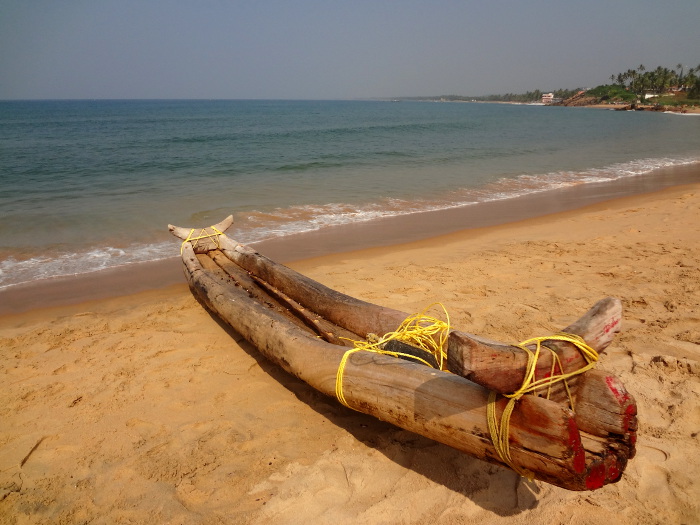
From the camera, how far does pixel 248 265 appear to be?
17.5ft

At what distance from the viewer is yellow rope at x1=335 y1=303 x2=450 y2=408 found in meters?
2.85

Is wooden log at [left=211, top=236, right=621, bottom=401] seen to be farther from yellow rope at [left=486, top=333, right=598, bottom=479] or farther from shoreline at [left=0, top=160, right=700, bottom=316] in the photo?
shoreline at [left=0, top=160, right=700, bottom=316]

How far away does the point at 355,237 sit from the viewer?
319 inches

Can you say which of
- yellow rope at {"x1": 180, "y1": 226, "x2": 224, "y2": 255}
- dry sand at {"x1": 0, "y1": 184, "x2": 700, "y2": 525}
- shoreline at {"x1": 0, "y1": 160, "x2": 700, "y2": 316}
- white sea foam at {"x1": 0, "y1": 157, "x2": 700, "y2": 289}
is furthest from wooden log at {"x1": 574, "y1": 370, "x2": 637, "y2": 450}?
white sea foam at {"x1": 0, "y1": 157, "x2": 700, "y2": 289}

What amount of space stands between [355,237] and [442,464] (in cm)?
569

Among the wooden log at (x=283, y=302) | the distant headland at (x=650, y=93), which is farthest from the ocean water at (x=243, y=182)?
the distant headland at (x=650, y=93)

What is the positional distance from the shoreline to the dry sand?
0.48 meters

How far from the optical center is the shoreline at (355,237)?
19.3 ft

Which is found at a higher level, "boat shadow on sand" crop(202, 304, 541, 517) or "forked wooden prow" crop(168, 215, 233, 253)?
"forked wooden prow" crop(168, 215, 233, 253)

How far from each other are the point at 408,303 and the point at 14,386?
146 inches

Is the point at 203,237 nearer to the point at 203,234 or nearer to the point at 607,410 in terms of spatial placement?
the point at 203,234

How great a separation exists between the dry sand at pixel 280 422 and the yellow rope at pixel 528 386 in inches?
20.7

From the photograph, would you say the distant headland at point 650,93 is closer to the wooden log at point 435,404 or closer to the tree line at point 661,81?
the tree line at point 661,81

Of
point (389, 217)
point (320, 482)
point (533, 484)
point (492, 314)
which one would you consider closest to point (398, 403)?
point (320, 482)
